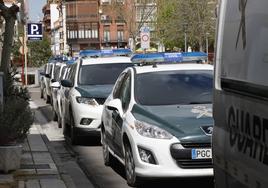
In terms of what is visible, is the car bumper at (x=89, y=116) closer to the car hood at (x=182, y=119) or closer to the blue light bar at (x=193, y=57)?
the blue light bar at (x=193, y=57)

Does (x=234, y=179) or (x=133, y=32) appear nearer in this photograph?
(x=234, y=179)

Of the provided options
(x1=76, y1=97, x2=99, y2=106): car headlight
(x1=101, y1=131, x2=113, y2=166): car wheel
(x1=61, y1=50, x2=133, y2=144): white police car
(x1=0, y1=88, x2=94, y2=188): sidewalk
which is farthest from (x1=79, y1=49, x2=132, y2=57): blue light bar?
(x1=101, y1=131, x2=113, y2=166): car wheel

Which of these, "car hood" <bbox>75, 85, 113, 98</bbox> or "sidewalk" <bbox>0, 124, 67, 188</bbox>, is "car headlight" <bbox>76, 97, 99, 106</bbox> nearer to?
"car hood" <bbox>75, 85, 113, 98</bbox>

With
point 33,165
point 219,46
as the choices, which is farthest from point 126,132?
point 219,46

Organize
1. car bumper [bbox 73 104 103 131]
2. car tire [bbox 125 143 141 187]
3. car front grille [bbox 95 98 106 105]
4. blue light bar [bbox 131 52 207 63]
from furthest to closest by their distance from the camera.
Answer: car front grille [bbox 95 98 106 105] → car bumper [bbox 73 104 103 131] → blue light bar [bbox 131 52 207 63] → car tire [bbox 125 143 141 187]

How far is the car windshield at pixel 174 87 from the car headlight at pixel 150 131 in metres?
0.83

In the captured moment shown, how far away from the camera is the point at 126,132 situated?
819 cm

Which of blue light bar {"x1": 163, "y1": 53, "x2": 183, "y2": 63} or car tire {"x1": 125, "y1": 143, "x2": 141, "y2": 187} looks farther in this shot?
blue light bar {"x1": 163, "y1": 53, "x2": 183, "y2": 63}

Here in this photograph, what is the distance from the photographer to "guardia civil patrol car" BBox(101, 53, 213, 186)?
7434 millimetres

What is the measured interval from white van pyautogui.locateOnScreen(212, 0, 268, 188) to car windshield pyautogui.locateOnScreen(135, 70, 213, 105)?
4.43m

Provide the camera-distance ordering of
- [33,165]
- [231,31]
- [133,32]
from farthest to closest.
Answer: [133,32]
[33,165]
[231,31]

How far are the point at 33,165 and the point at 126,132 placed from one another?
6.98 ft

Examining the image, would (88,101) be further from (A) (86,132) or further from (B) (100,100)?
(A) (86,132)

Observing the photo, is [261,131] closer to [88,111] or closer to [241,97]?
[241,97]
